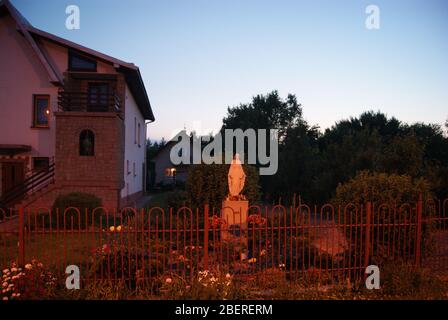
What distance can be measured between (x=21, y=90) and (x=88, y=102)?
9.78 ft

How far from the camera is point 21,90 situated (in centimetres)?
1556

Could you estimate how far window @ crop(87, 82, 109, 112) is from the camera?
615 inches

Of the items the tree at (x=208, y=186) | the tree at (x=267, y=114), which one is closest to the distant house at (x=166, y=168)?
the tree at (x=267, y=114)

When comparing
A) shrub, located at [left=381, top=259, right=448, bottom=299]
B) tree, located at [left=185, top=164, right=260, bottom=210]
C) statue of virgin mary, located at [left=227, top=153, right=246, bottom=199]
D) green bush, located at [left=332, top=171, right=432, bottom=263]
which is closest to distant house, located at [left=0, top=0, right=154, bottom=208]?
tree, located at [left=185, top=164, right=260, bottom=210]

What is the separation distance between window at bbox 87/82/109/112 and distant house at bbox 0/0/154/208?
46 mm

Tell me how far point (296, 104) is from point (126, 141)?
2817 cm

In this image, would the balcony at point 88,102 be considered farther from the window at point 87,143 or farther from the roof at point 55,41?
the window at point 87,143

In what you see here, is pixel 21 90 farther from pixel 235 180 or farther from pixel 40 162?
pixel 235 180

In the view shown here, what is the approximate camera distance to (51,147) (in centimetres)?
1568

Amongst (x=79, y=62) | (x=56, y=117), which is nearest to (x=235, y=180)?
(x=56, y=117)

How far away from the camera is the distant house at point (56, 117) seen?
1435cm

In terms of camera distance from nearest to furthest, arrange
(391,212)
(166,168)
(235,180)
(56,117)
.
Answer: (391,212) < (235,180) < (56,117) < (166,168)

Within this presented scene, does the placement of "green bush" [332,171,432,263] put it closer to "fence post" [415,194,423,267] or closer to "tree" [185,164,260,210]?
"fence post" [415,194,423,267]

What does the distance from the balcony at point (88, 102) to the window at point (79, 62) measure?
1.35 metres
